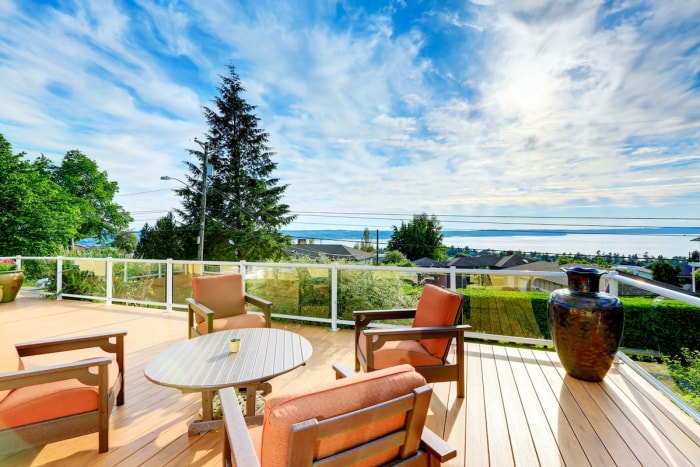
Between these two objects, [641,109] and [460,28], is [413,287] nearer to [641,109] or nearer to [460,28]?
[460,28]

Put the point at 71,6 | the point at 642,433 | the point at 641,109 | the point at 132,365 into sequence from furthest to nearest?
the point at 641,109
the point at 71,6
the point at 132,365
the point at 642,433

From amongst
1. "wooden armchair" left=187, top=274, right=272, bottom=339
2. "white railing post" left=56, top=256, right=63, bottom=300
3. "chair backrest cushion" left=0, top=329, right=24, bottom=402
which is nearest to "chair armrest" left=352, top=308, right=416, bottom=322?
"wooden armchair" left=187, top=274, right=272, bottom=339

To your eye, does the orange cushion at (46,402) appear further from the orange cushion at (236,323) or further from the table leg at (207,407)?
the orange cushion at (236,323)

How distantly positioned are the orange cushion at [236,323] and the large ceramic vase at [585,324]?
3.06 metres

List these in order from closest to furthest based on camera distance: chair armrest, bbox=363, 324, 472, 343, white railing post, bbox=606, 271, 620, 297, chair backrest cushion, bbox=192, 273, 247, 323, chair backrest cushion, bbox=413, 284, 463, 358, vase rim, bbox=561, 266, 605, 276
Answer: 1. chair armrest, bbox=363, 324, 472, 343
2. chair backrest cushion, bbox=413, 284, 463, 358
3. vase rim, bbox=561, 266, 605, 276
4. white railing post, bbox=606, 271, 620, 297
5. chair backrest cushion, bbox=192, 273, 247, 323

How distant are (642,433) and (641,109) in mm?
10607

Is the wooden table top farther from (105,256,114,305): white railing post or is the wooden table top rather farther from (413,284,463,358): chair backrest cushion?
(105,256,114,305): white railing post

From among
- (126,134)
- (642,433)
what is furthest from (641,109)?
(126,134)

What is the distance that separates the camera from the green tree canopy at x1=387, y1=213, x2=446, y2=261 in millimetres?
38094

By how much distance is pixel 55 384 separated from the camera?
6.48 feet

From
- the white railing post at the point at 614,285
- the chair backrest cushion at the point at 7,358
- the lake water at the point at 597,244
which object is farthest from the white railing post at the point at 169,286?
the lake water at the point at 597,244

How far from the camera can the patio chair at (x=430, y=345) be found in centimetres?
253

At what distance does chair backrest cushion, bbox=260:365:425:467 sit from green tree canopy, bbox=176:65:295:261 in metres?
21.7

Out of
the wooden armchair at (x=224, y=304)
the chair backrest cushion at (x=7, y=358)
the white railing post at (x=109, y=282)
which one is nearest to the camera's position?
the chair backrest cushion at (x=7, y=358)
